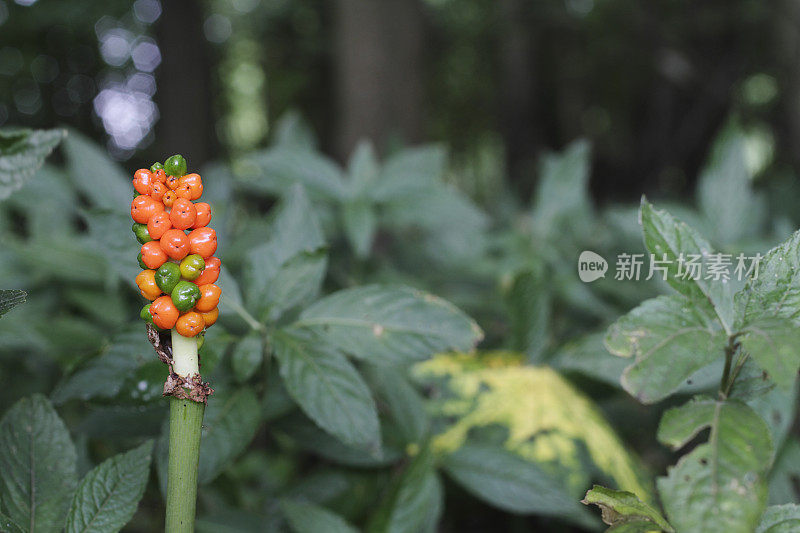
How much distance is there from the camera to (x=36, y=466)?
0.70m

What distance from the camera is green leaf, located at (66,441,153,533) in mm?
609

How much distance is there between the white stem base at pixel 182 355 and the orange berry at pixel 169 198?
0.37ft

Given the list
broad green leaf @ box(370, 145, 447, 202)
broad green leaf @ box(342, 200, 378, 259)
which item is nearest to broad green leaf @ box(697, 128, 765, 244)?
broad green leaf @ box(370, 145, 447, 202)

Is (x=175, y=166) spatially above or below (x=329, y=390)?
above

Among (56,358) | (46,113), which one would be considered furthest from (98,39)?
(56,358)

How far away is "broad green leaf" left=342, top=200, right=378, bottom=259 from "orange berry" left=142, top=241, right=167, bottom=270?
33.3 inches

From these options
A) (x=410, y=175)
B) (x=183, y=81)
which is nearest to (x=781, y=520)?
(x=410, y=175)

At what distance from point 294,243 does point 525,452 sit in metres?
0.56

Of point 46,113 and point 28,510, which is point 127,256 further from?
point 46,113

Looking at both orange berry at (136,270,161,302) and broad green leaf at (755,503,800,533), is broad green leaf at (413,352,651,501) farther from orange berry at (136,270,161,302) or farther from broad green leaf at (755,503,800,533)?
orange berry at (136,270,161,302)

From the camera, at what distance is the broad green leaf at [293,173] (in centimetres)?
150

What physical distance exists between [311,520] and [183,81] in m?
5.51

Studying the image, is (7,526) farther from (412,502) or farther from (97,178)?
(97,178)

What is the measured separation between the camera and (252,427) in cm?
81
